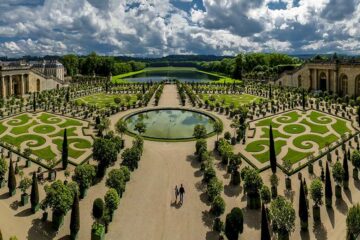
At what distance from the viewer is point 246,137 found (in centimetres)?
4150

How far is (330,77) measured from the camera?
76.9 metres

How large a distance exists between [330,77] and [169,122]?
47.7 meters

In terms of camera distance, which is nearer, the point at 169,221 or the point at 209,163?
the point at 169,221

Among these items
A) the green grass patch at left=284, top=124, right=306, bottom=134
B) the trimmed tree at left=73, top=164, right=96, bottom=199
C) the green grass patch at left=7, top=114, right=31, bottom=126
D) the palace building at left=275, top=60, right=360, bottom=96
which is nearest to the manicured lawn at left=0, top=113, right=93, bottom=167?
the green grass patch at left=7, top=114, right=31, bottom=126

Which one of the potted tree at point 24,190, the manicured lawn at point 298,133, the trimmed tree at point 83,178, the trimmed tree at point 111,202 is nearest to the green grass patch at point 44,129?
the potted tree at point 24,190

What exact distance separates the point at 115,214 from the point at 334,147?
26.2 metres

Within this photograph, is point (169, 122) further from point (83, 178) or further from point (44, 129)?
point (83, 178)

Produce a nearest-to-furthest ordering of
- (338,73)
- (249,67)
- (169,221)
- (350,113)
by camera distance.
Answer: (169,221), (350,113), (338,73), (249,67)

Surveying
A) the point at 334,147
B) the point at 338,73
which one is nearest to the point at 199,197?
the point at 334,147

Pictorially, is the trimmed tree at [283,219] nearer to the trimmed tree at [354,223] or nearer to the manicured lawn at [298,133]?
the trimmed tree at [354,223]

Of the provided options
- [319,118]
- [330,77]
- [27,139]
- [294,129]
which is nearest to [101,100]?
[27,139]

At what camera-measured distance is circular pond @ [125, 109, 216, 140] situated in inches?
1732

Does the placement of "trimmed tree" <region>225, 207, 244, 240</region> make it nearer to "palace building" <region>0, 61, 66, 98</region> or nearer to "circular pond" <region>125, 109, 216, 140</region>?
"circular pond" <region>125, 109, 216, 140</region>

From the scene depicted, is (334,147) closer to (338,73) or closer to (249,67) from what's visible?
(338,73)
